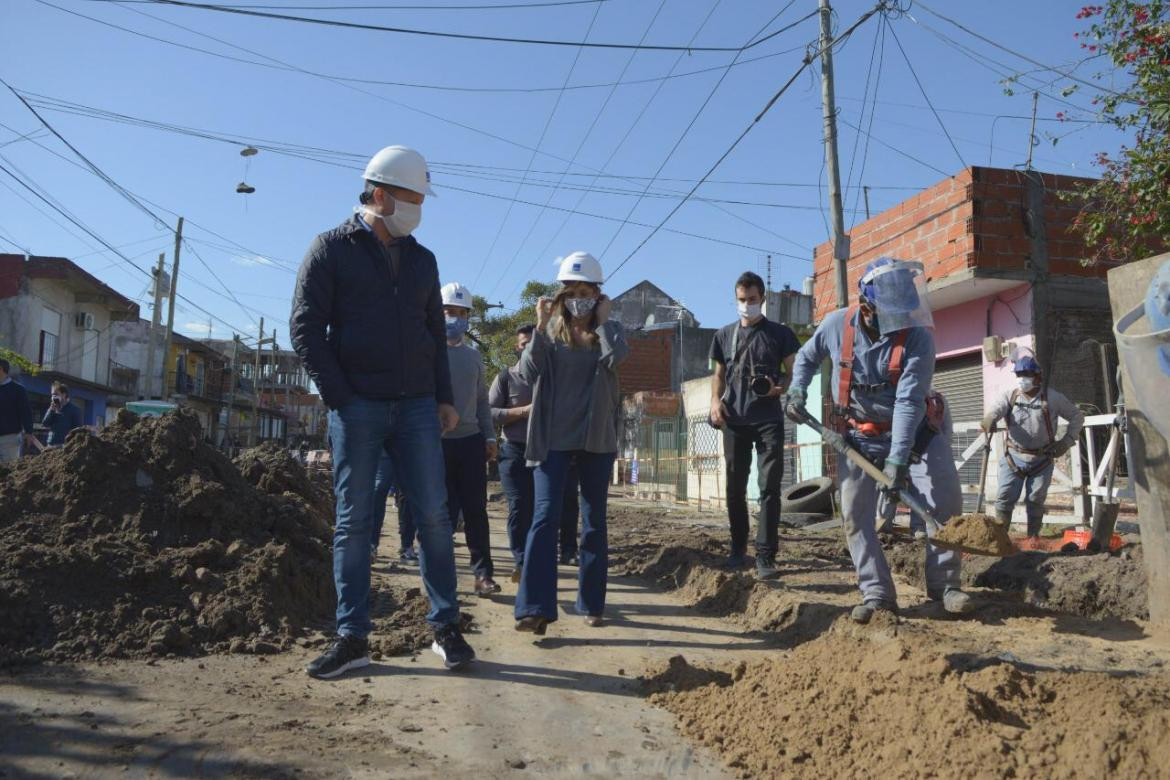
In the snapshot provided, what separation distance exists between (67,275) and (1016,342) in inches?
1470

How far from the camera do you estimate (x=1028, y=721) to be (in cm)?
266

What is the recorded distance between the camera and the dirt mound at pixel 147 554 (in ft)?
12.6

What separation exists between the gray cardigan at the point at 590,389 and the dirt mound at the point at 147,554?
1493mm

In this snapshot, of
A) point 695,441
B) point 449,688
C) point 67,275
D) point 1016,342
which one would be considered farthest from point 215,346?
point 449,688

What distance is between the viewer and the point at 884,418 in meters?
4.70

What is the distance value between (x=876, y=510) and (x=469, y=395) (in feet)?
8.94

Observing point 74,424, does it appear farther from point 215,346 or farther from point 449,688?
point 215,346

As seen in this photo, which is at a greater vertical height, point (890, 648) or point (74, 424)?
point (74, 424)

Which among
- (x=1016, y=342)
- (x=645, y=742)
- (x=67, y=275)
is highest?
(x=67, y=275)

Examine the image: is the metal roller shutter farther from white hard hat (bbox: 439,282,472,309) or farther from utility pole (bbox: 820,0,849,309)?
white hard hat (bbox: 439,282,472,309)

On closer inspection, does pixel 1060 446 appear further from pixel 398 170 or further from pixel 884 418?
pixel 398 170

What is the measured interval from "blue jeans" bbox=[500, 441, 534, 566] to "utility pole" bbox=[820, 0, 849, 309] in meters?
8.06

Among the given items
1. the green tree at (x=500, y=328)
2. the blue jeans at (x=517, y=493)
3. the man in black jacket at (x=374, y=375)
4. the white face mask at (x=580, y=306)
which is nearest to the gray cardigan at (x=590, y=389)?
the white face mask at (x=580, y=306)

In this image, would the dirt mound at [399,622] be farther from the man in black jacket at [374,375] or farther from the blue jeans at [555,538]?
the blue jeans at [555,538]
